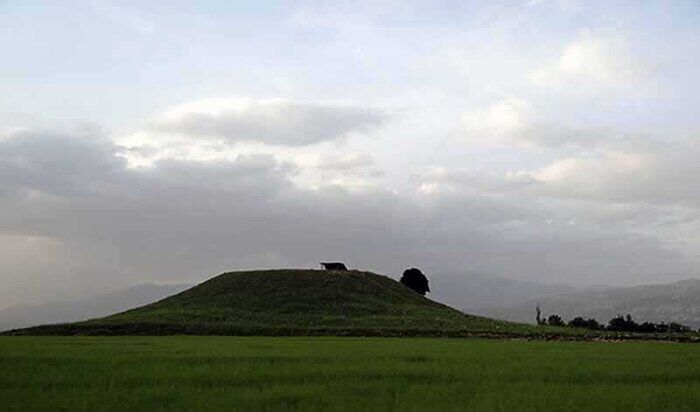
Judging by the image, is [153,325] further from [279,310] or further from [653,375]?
[653,375]

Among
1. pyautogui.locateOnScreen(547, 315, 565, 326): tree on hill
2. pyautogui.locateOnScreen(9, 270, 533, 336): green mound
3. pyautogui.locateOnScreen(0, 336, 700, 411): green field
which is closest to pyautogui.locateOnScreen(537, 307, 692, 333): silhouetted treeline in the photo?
pyautogui.locateOnScreen(547, 315, 565, 326): tree on hill

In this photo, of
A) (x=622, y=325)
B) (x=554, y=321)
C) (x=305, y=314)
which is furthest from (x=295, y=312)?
(x=622, y=325)

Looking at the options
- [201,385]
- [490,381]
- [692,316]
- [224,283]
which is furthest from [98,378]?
[692,316]

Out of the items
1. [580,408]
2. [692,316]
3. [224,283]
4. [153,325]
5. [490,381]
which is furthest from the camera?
[692,316]

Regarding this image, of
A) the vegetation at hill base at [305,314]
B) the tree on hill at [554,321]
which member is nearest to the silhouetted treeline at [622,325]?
the tree on hill at [554,321]

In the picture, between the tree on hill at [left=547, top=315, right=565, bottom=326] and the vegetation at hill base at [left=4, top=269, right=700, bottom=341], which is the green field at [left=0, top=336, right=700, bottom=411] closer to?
the vegetation at hill base at [left=4, top=269, right=700, bottom=341]

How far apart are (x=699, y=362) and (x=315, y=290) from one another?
49081 millimetres

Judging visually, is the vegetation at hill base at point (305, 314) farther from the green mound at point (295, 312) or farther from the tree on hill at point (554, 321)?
the tree on hill at point (554, 321)

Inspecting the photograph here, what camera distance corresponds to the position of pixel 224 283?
253 ft

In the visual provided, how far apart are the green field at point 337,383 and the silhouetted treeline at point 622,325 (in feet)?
157

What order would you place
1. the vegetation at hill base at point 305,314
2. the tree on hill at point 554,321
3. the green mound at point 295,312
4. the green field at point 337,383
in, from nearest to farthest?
the green field at point 337,383 < the vegetation at hill base at point 305,314 < the green mound at point 295,312 < the tree on hill at point 554,321

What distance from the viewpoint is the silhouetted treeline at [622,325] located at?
68.7 metres

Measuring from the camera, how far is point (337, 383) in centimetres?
1688

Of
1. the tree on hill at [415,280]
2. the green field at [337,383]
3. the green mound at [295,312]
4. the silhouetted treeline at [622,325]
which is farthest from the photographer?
the tree on hill at [415,280]
